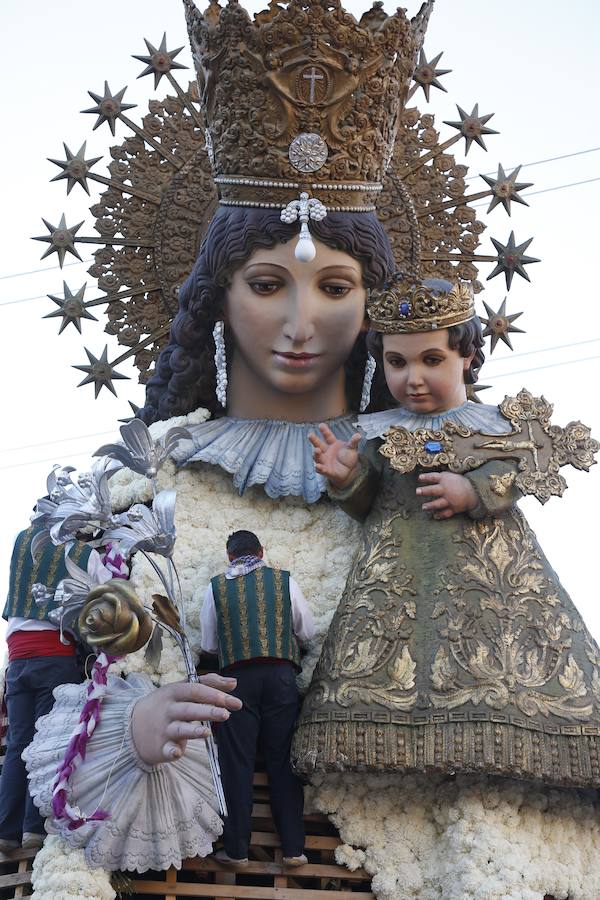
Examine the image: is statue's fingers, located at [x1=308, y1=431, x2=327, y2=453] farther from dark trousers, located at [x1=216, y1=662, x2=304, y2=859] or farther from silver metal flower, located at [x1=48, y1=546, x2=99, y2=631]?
silver metal flower, located at [x1=48, y1=546, x2=99, y2=631]

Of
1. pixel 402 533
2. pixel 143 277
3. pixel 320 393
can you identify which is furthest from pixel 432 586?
pixel 143 277

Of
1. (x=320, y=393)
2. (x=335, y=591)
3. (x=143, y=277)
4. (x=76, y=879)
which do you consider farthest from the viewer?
(x=143, y=277)

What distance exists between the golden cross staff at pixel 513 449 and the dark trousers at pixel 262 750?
1137mm

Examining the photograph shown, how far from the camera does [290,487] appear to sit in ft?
28.7

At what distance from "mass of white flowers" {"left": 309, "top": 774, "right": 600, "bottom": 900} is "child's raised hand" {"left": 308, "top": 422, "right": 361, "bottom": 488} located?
138cm

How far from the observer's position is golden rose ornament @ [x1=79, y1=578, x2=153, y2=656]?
23.9 feet

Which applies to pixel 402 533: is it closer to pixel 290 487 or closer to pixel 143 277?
pixel 290 487

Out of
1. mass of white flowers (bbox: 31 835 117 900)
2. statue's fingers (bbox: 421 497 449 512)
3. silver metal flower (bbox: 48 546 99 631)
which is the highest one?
statue's fingers (bbox: 421 497 449 512)

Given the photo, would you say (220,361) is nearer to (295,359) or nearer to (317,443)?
(295,359)

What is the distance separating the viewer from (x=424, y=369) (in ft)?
27.3

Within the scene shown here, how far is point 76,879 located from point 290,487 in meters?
2.28

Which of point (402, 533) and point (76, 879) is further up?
point (402, 533)

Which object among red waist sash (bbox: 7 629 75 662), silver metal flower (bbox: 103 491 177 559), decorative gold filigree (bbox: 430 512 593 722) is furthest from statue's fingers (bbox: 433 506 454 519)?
red waist sash (bbox: 7 629 75 662)

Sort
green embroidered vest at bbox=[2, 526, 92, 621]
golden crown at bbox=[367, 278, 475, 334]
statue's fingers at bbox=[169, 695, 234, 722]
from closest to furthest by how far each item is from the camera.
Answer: statue's fingers at bbox=[169, 695, 234, 722] < green embroidered vest at bbox=[2, 526, 92, 621] < golden crown at bbox=[367, 278, 475, 334]
